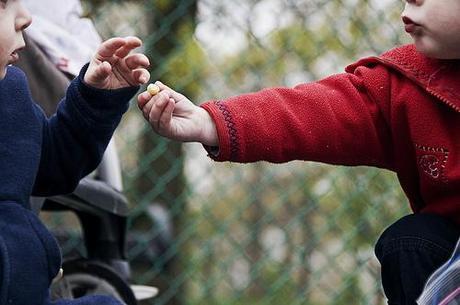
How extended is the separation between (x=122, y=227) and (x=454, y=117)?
0.88 metres

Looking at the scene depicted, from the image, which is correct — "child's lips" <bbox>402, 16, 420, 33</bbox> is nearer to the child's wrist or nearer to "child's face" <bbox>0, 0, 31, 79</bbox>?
the child's wrist

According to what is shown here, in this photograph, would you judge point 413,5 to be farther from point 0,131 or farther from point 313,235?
point 313,235

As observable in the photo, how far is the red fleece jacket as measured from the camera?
1.83 metres

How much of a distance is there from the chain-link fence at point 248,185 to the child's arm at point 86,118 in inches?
64.6

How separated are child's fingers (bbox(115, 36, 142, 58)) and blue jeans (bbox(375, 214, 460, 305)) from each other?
0.52m

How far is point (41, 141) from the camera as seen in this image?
1.80 m

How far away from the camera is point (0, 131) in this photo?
173cm

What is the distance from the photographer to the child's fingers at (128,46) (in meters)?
1.72

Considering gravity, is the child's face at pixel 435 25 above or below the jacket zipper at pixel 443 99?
above

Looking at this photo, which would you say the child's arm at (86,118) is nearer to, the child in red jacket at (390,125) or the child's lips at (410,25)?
the child in red jacket at (390,125)

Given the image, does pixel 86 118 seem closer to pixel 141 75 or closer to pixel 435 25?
pixel 141 75

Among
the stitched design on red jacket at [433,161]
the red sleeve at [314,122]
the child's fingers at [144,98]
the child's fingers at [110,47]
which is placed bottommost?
the stitched design on red jacket at [433,161]

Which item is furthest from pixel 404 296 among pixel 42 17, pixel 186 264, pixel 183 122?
pixel 186 264

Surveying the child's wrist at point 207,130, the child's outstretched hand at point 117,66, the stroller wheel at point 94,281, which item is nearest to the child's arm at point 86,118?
the child's outstretched hand at point 117,66
